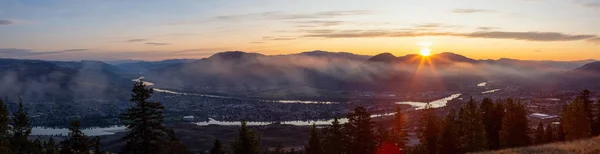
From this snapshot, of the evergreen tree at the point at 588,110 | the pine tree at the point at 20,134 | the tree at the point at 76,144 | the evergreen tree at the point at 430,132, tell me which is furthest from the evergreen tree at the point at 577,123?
the pine tree at the point at 20,134

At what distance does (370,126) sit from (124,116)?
23274 millimetres

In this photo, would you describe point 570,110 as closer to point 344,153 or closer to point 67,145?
point 344,153

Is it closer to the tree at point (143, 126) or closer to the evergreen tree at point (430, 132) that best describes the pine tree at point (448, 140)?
the evergreen tree at point (430, 132)

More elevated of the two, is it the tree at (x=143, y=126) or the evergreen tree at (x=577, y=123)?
the tree at (x=143, y=126)

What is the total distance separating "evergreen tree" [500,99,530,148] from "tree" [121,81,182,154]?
41835 mm

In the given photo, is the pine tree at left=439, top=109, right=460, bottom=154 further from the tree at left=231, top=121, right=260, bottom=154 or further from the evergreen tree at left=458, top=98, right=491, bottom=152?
the tree at left=231, top=121, right=260, bottom=154

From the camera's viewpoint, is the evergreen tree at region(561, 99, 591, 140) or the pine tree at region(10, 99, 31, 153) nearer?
the pine tree at region(10, 99, 31, 153)

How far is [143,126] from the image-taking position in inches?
1252

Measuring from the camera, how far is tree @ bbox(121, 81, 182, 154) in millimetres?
31406

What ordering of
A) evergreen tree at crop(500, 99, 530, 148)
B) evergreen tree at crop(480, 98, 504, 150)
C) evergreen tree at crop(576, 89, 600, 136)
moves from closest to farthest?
1. evergreen tree at crop(500, 99, 530, 148)
2. evergreen tree at crop(480, 98, 504, 150)
3. evergreen tree at crop(576, 89, 600, 136)

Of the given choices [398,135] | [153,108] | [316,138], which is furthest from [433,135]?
[153,108]

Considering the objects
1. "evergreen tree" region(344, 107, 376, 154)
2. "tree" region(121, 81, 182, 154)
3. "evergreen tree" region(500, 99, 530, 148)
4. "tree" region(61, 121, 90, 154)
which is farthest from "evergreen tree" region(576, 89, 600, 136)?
"tree" region(61, 121, 90, 154)

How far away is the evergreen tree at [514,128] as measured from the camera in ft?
188

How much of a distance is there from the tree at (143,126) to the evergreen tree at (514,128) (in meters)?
41.8
